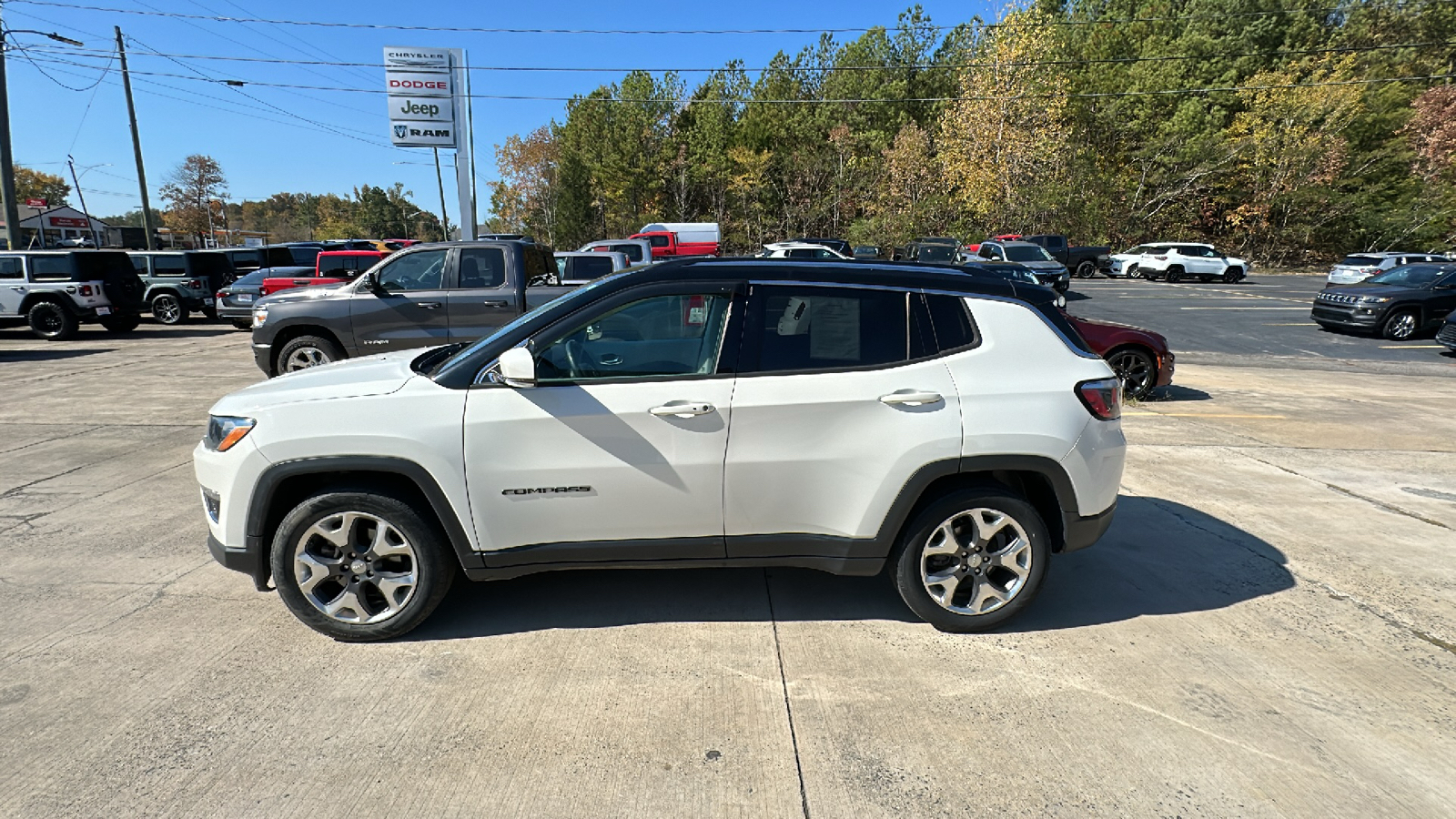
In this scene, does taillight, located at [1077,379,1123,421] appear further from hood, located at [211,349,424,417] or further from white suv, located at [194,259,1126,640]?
hood, located at [211,349,424,417]

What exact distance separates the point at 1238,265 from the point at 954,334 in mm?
34351

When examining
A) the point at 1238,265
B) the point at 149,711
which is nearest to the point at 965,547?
the point at 149,711

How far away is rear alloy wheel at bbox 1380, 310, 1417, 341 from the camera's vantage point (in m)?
15.3

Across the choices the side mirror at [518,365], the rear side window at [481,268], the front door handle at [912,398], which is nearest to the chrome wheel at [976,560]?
the front door handle at [912,398]

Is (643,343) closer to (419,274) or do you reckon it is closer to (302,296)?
(419,274)

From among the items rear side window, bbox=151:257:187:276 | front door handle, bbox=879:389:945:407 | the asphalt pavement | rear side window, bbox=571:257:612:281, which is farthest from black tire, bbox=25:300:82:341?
the asphalt pavement

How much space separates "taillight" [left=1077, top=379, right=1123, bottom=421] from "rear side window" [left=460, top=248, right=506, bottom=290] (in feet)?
23.5

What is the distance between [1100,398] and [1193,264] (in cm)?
3314

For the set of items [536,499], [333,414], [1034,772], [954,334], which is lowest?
[1034,772]

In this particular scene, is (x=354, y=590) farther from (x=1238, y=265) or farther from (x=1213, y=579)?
(x=1238, y=265)

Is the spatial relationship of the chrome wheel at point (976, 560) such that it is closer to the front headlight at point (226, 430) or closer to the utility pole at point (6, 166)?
the front headlight at point (226, 430)

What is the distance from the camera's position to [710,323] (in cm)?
340

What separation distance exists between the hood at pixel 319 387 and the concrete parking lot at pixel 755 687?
3.61ft

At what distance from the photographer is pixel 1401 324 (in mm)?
15359
